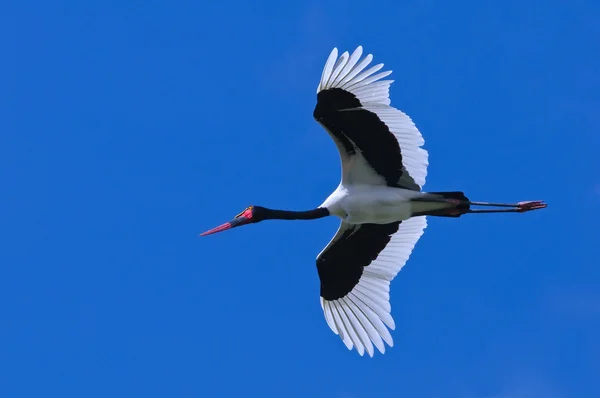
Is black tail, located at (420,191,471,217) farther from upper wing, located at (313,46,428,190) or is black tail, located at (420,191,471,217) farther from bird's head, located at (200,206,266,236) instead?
bird's head, located at (200,206,266,236)

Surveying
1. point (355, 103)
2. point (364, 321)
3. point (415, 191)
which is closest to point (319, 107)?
point (355, 103)

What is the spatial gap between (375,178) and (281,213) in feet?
5.88

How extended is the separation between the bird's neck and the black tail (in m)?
1.79

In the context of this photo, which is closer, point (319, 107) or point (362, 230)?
point (319, 107)

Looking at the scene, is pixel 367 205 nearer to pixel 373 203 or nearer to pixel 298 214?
pixel 373 203

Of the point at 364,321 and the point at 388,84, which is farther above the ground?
the point at 388,84

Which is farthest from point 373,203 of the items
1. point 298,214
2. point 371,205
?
point 298,214

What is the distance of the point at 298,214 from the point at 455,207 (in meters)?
2.65

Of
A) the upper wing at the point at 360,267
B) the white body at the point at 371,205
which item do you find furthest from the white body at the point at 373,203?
the upper wing at the point at 360,267

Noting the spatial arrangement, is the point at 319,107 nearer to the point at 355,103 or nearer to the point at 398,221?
the point at 355,103

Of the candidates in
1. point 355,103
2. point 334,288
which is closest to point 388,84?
point 355,103

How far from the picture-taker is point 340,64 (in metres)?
23.0

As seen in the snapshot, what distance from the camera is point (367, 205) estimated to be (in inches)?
953

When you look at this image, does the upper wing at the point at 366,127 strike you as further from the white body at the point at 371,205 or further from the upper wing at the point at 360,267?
the upper wing at the point at 360,267
